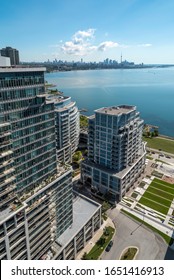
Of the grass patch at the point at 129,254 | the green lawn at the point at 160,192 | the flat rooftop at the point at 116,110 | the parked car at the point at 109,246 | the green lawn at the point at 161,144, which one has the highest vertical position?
the flat rooftop at the point at 116,110

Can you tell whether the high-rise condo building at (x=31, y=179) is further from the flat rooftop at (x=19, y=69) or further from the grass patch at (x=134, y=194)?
the grass patch at (x=134, y=194)

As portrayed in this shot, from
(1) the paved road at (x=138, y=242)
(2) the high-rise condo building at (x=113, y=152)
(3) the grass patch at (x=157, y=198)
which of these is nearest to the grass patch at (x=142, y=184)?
(2) the high-rise condo building at (x=113, y=152)

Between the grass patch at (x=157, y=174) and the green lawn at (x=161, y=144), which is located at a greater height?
the green lawn at (x=161, y=144)

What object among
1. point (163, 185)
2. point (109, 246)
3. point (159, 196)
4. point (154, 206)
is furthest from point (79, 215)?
point (163, 185)

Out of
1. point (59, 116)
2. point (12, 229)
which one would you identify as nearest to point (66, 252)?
point (12, 229)

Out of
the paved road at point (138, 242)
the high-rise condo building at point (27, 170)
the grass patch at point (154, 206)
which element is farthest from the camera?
the grass patch at point (154, 206)

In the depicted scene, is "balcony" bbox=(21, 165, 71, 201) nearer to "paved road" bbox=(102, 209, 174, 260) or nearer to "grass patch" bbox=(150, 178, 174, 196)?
"paved road" bbox=(102, 209, 174, 260)

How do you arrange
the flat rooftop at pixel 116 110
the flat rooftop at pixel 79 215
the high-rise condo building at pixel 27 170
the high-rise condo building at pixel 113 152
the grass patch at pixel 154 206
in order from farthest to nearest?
the flat rooftop at pixel 116 110, the high-rise condo building at pixel 113 152, the grass patch at pixel 154 206, the flat rooftop at pixel 79 215, the high-rise condo building at pixel 27 170

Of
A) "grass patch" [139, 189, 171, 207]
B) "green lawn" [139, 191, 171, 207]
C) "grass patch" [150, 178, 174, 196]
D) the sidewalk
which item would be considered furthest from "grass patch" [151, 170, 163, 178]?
the sidewalk
